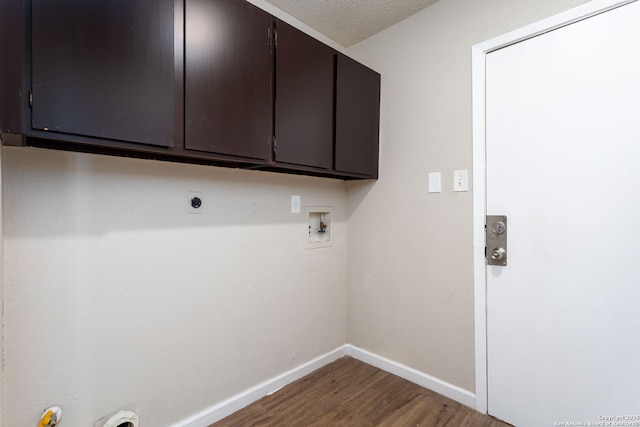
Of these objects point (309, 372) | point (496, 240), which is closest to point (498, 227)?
point (496, 240)

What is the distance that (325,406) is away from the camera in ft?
5.89

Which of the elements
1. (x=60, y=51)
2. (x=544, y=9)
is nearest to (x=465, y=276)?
(x=544, y=9)

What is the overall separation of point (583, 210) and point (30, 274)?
2472mm

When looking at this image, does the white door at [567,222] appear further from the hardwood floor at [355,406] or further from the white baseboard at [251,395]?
the white baseboard at [251,395]

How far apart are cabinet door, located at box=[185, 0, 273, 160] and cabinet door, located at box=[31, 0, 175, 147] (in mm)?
94

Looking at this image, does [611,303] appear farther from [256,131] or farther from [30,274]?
[30,274]

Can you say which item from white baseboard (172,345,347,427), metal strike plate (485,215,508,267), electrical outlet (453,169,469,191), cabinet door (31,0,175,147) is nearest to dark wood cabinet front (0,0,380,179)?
cabinet door (31,0,175,147)

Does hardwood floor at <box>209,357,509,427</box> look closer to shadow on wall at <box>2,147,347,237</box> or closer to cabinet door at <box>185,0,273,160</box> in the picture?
shadow on wall at <box>2,147,347,237</box>

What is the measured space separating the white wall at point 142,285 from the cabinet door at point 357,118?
1.32 feet

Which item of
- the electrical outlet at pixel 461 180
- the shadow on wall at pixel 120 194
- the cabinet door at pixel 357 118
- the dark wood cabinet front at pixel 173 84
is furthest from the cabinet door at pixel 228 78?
the electrical outlet at pixel 461 180

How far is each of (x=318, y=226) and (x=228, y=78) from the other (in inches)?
49.8

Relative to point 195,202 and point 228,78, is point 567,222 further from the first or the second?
point 195,202

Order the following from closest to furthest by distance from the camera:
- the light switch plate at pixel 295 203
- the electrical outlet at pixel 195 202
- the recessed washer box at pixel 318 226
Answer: the electrical outlet at pixel 195 202
the light switch plate at pixel 295 203
the recessed washer box at pixel 318 226

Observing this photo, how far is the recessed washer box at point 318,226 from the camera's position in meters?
2.21
